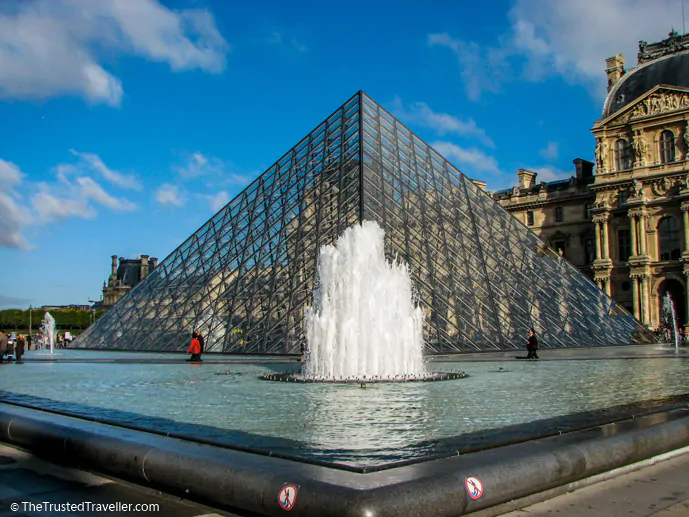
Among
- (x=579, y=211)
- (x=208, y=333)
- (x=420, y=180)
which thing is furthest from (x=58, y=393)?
(x=579, y=211)

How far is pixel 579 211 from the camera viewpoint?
49.3 metres

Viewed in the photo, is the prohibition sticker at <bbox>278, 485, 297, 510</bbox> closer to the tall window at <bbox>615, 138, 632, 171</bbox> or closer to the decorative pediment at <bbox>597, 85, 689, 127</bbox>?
the decorative pediment at <bbox>597, 85, 689, 127</bbox>

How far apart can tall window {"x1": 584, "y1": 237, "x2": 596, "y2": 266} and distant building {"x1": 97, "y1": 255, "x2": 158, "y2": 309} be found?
68.8 m

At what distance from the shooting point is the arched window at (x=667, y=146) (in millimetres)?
42156

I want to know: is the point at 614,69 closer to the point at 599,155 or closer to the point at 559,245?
the point at 599,155

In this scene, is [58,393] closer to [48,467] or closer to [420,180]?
[48,467]

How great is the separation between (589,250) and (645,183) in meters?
7.14

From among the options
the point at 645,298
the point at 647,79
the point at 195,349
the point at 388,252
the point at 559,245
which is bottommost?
the point at 195,349

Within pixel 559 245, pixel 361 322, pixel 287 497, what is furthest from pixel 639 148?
pixel 287 497

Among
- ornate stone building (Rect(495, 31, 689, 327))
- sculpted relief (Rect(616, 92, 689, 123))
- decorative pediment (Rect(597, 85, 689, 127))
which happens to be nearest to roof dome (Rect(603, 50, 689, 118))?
ornate stone building (Rect(495, 31, 689, 327))

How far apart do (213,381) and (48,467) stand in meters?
6.57

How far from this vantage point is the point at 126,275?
104 metres

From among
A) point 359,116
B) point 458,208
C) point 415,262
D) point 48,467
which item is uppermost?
point 359,116

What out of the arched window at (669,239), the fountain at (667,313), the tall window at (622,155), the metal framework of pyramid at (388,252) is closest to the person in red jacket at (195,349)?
the metal framework of pyramid at (388,252)
